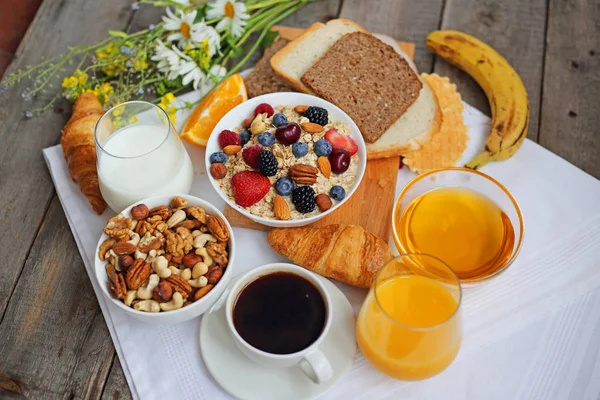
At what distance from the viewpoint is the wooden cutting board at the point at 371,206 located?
159 cm

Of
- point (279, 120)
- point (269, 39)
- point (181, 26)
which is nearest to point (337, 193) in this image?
point (279, 120)

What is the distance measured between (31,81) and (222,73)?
24.9 inches

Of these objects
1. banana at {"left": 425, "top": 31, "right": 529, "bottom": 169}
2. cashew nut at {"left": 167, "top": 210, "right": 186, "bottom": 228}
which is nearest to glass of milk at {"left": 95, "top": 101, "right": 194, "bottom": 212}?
cashew nut at {"left": 167, "top": 210, "right": 186, "bottom": 228}

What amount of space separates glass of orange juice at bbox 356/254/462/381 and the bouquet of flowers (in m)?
0.92

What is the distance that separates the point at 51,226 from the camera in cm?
164

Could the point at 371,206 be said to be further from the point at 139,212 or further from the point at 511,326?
the point at 139,212

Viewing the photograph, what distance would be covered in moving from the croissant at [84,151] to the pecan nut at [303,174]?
54cm

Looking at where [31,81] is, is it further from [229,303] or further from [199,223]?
[229,303]

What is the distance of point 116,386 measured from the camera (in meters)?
1.38

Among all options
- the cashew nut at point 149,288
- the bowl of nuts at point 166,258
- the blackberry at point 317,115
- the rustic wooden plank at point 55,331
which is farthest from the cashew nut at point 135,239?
the blackberry at point 317,115

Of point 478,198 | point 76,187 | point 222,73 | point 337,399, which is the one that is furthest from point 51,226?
point 478,198

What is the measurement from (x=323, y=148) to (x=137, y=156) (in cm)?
49

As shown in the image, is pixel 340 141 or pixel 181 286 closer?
pixel 181 286

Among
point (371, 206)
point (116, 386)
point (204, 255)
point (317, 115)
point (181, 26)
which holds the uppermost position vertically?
point (181, 26)
